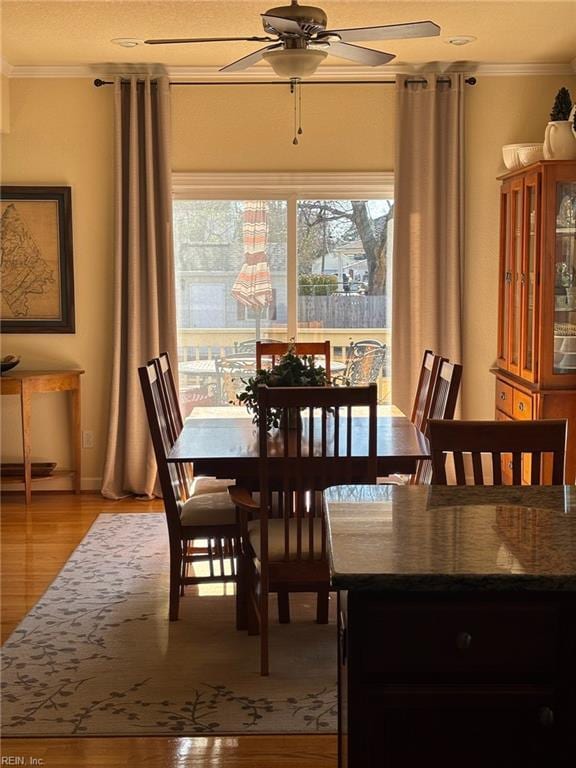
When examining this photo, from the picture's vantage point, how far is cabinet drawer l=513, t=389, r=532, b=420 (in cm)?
535

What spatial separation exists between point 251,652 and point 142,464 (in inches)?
110

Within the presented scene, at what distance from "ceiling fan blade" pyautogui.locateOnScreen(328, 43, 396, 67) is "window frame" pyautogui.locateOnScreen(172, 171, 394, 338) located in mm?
2375

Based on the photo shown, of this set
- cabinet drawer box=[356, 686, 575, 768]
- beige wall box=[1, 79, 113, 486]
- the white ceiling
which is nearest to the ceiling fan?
the white ceiling

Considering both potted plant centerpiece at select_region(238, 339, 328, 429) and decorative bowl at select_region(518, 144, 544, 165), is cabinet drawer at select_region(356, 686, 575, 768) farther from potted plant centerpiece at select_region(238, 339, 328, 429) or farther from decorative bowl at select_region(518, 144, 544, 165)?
decorative bowl at select_region(518, 144, 544, 165)

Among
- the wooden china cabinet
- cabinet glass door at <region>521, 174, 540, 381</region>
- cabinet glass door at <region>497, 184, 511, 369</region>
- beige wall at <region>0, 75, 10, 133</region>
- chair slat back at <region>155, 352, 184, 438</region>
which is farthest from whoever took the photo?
beige wall at <region>0, 75, 10, 133</region>

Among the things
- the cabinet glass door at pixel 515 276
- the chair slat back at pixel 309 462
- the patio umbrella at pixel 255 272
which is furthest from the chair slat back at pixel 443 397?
the patio umbrella at pixel 255 272

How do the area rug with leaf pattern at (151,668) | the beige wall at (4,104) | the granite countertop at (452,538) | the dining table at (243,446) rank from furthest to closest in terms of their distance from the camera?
the beige wall at (4,104) → the dining table at (243,446) → the area rug with leaf pattern at (151,668) → the granite countertop at (452,538)

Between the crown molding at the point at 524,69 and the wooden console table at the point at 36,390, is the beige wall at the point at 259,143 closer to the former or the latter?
the crown molding at the point at 524,69

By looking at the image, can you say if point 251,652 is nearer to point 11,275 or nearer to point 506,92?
point 11,275

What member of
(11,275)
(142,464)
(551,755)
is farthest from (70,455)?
(551,755)

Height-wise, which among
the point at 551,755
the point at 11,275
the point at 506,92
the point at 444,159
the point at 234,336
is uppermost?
the point at 506,92

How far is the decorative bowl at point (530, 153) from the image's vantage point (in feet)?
18.4

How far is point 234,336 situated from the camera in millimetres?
6520

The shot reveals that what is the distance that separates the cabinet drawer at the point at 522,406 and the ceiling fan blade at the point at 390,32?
2430 millimetres
